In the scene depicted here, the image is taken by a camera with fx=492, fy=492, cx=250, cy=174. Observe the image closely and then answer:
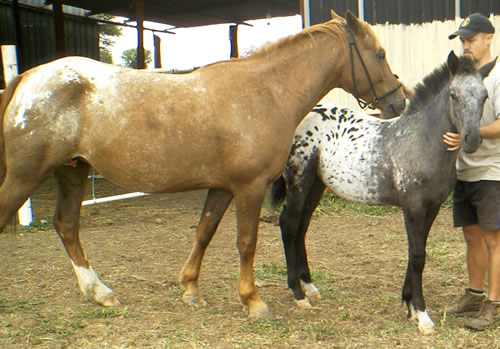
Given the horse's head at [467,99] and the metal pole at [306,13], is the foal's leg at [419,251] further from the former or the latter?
the metal pole at [306,13]

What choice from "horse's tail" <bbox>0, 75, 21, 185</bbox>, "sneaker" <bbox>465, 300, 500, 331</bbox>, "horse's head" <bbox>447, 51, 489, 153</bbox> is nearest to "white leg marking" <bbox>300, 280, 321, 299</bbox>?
"sneaker" <bbox>465, 300, 500, 331</bbox>

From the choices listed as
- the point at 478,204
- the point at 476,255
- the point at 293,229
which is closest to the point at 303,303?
the point at 293,229

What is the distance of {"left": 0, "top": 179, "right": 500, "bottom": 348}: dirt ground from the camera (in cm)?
314

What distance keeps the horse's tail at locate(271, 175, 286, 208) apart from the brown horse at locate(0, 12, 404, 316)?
746 millimetres

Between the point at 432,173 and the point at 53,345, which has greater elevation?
the point at 432,173

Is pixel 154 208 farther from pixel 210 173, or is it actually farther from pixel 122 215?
pixel 210 173

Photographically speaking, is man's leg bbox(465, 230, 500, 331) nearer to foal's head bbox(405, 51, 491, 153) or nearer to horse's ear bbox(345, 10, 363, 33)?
foal's head bbox(405, 51, 491, 153)

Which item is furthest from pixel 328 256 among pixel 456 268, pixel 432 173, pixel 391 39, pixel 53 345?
pixel 391 39

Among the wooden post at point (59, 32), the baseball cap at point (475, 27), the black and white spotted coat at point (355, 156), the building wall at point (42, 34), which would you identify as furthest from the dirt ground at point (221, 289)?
the building wall at point (42, 34)

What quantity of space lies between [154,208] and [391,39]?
4474mm

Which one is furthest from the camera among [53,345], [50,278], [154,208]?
[154,208]

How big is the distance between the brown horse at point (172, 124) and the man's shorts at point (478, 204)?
1.09m

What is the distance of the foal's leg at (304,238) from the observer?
12.9 feet

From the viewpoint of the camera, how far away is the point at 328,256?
5.13 metres
